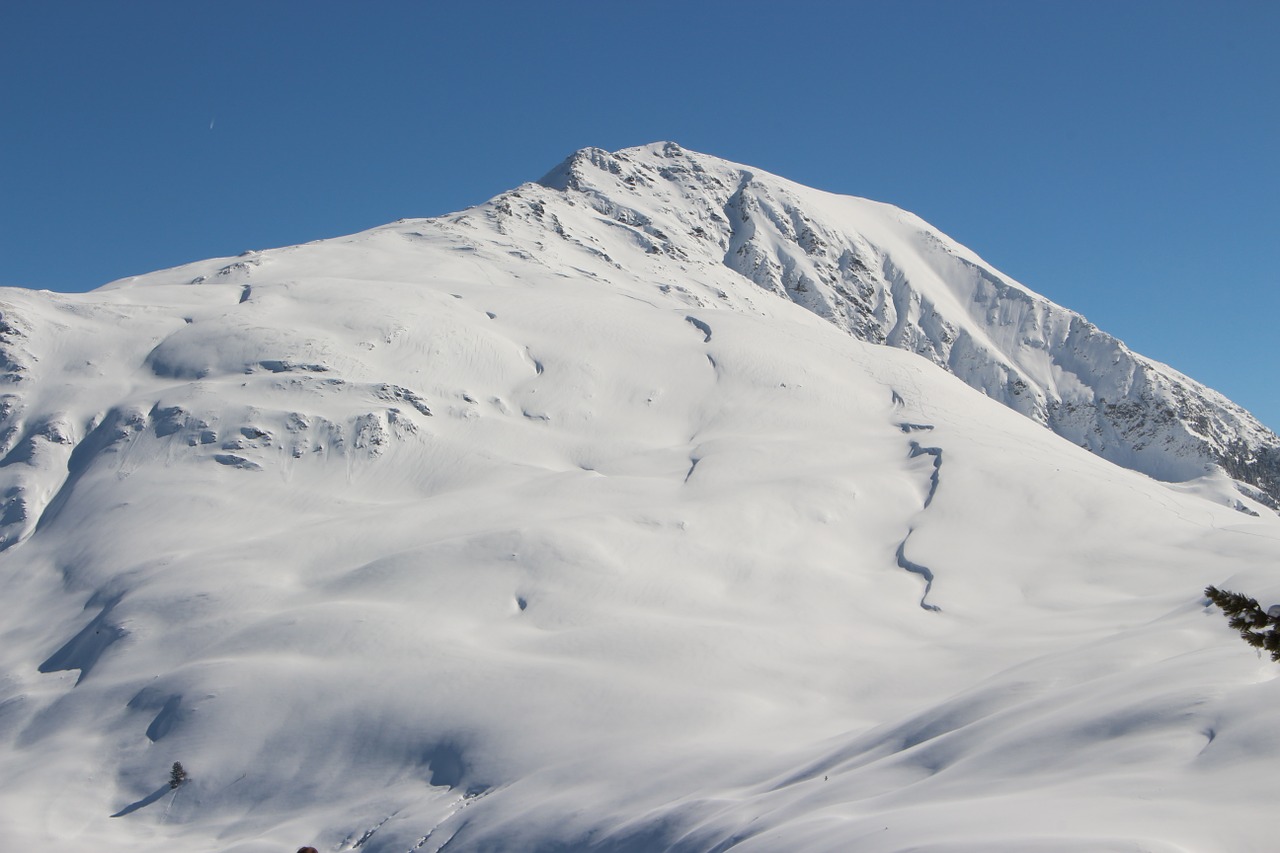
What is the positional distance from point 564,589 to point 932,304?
114 metres

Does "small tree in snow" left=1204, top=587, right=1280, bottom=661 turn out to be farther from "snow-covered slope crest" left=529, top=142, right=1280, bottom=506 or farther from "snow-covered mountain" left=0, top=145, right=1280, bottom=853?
"snow-covered slope crest" left=529, top=142, right=1280, bottom=506

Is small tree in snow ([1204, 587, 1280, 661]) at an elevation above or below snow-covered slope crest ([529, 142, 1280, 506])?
below

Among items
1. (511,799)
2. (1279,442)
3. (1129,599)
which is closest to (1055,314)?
(1279,442)

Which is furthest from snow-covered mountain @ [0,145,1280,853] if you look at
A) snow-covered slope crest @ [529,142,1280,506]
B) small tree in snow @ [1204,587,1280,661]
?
snow-covered slope crest @ [529,142,1280,506]

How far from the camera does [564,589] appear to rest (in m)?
48.1

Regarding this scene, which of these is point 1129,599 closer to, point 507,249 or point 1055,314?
point 507,249

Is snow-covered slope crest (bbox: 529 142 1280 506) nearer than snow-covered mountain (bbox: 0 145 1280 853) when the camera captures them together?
No

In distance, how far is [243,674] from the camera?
41656 mm

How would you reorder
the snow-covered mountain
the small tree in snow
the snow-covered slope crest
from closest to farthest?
1. the small tree in snow
2. the snow-covered mountain
3. the snow-covered slope crest

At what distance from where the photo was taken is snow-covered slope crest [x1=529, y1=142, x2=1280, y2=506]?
132m

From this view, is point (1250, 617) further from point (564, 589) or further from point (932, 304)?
point (932, 304)

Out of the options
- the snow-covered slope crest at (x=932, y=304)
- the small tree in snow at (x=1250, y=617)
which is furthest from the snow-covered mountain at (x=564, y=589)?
the snow-covered slope crest at (x=932, y=304)

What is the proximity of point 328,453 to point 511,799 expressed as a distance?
112 feet

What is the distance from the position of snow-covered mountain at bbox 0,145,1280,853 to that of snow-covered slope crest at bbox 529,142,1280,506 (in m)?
47.7
